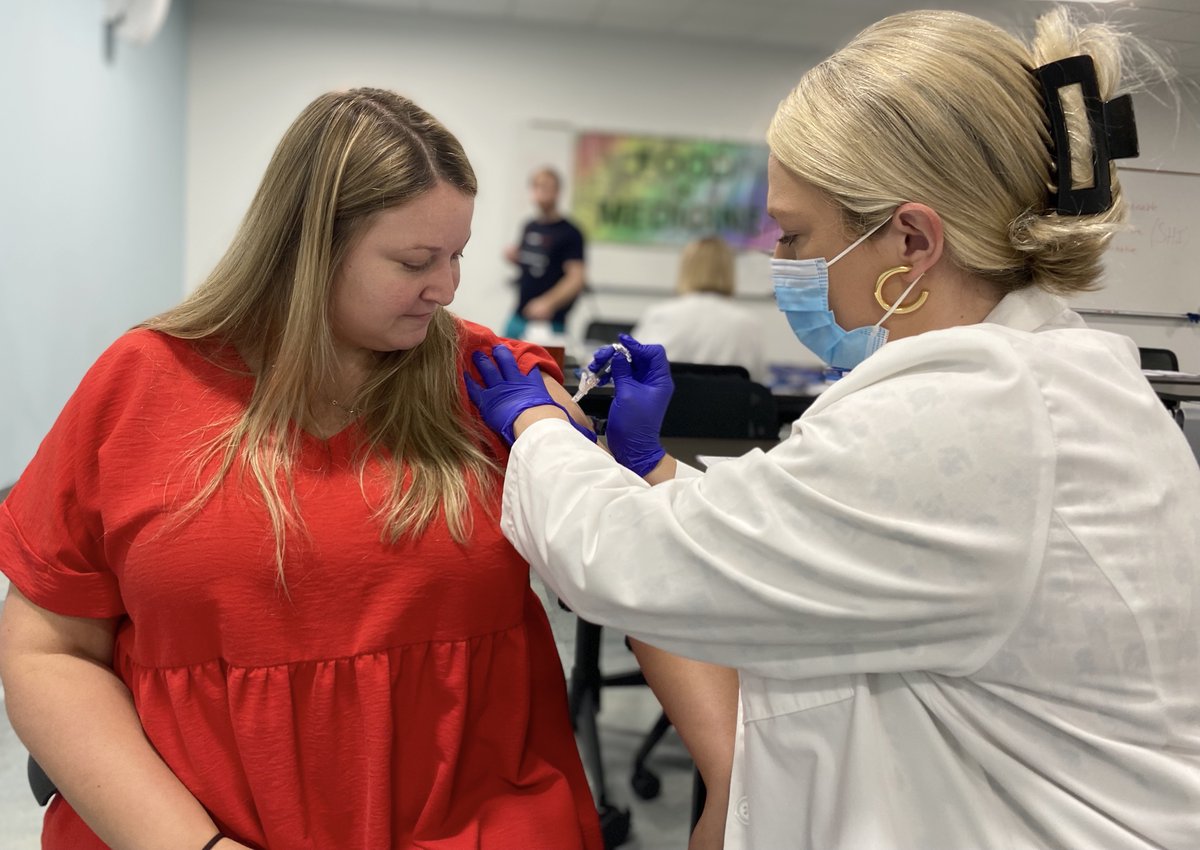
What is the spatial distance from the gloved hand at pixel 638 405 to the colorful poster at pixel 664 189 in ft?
13.7

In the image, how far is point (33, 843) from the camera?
130 cm

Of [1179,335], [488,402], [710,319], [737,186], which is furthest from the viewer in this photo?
[737,186]

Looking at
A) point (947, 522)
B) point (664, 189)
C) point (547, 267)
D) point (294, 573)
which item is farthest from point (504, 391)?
point (664, 189)

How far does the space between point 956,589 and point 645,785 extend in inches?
57.5

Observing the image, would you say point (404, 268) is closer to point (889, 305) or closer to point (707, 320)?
point (889, 305)

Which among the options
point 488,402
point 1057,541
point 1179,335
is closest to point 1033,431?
point 1057,541

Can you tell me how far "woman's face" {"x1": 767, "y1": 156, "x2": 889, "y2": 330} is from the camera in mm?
874

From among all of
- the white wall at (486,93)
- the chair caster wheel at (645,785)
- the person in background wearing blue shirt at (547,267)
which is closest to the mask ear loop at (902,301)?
the chair caster wheel at (645,785)

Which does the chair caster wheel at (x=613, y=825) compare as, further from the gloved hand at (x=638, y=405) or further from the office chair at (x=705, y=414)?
the gloved hand at (x=638, y=405)

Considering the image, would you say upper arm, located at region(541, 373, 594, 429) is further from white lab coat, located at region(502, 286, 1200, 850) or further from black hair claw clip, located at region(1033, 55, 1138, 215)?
black hair claw clip, located at region(1033, 55, 1138, 215)

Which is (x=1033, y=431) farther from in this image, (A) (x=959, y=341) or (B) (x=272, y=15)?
(B) (x=272, y=15)

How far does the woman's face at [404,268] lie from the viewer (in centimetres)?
98

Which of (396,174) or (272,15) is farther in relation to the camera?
(272,15)

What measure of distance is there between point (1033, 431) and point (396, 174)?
2.27ft
